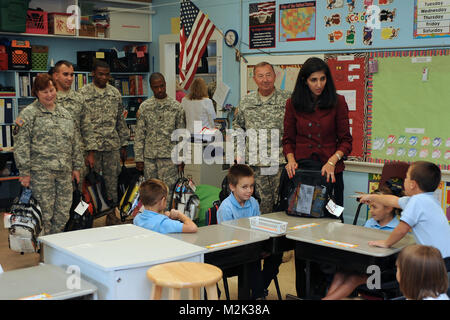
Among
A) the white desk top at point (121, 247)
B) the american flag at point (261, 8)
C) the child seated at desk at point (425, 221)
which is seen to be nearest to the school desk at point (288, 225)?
the child seated at desk at point (425, 221)

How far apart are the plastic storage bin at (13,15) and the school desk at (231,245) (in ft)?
14.9

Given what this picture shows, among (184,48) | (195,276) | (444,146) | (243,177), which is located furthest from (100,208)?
(195,276)

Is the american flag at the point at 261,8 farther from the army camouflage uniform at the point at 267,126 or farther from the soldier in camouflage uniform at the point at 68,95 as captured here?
the soldier in camouflage uniform at the point at 68,95

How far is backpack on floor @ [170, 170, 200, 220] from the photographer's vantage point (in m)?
5.42

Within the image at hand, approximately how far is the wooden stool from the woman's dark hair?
6.21 ft

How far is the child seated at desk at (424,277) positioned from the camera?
2.16 meters

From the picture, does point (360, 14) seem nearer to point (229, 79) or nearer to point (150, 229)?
point (229, 79)

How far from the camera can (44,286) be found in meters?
2.28

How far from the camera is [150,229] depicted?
10.6 ft

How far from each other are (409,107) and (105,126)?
2.97 m

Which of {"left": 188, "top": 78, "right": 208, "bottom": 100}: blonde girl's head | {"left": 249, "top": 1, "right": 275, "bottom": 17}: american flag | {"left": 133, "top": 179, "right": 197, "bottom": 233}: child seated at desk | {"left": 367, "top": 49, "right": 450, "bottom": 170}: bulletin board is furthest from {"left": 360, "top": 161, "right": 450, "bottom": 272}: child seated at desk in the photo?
{"left": 188, "top": 78, "right": 208, "bottom": 100}: blonde girl's head

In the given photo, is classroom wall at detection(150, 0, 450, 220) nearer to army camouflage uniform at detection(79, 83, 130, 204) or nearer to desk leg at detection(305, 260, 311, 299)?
army camouflage uniform at detection(79, 83, 130, 204)

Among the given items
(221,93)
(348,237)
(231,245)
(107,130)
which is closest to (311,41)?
(221,93)
